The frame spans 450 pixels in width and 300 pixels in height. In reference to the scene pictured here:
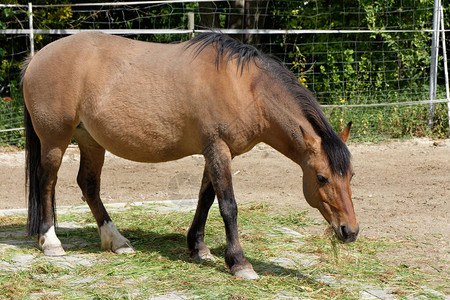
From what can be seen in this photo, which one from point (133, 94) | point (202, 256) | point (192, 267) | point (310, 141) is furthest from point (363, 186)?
point (133, 94)

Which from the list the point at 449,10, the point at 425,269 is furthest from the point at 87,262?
the point at 449,10

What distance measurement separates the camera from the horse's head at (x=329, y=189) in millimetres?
3768

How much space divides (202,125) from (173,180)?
3537 millimetres

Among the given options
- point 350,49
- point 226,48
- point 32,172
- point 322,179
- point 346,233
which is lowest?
point 346,233

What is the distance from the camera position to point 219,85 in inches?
161

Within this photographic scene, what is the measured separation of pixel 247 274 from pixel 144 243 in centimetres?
125

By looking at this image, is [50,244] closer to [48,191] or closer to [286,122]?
[48,191]

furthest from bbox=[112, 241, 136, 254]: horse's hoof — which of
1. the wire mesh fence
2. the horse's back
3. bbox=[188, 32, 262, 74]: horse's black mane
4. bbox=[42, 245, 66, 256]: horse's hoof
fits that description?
the wire mesh fence

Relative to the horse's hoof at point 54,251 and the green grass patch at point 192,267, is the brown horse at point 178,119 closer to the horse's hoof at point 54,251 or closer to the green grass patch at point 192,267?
the horse's hoof at point 54,251

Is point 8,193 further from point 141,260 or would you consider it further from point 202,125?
point 202,125

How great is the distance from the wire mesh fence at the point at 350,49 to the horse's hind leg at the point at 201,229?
225 inches

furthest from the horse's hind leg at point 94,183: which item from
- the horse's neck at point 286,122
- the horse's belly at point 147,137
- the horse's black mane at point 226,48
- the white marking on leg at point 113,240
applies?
the horse's neck at point 286,122

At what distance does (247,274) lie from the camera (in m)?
3.90

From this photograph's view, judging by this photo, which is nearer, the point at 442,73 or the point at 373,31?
the point at 373,31
